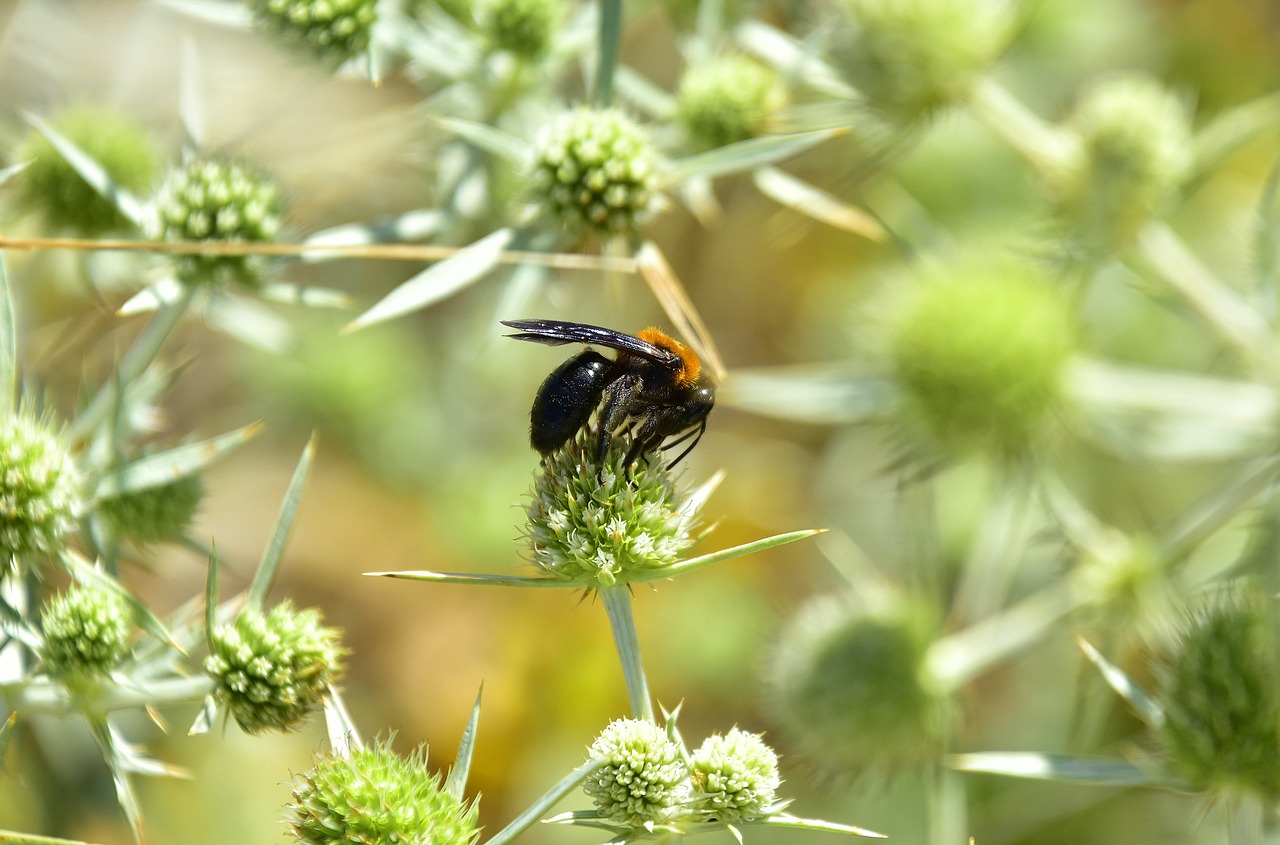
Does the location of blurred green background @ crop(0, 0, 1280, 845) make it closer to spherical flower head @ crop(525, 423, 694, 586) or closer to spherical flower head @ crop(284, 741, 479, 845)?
spherical flower head @ crop(525, 423, 694, 586)

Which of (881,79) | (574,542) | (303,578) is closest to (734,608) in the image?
(303,578)

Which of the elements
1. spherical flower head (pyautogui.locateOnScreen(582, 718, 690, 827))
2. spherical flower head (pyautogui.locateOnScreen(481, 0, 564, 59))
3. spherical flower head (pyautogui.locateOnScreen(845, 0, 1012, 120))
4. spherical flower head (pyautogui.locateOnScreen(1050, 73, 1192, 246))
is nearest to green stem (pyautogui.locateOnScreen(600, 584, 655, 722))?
spherical flower head (pyautogui.locateOnScreen(582, 718, 690, 827))

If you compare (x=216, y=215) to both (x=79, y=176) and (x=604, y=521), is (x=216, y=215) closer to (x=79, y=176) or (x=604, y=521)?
(x=79, y=176)

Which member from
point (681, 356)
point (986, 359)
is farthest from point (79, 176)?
point (986, 359)

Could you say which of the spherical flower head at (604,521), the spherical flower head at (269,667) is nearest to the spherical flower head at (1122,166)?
the spherical flower head at (604,521)

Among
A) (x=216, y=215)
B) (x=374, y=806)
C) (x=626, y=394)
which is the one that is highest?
(x=216, y=215)

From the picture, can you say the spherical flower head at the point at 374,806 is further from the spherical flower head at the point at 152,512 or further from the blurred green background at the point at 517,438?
the blurred green background at the point at 517,438
